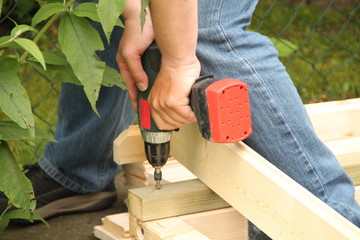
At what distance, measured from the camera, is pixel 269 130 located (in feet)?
5.89

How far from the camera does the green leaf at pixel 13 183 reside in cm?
149

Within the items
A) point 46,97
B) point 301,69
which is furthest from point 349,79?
point 46,97

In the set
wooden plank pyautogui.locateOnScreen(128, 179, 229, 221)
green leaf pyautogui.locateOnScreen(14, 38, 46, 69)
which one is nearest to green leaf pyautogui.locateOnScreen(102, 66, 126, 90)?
green leaf pyautogui.locateOnScreen(14, 38, 46, 69)

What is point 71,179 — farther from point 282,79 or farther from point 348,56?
point 348,56

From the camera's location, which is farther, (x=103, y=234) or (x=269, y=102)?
(x=103, y=234)

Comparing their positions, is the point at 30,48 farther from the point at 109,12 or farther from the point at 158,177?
the point at 158,177

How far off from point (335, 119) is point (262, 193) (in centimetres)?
71

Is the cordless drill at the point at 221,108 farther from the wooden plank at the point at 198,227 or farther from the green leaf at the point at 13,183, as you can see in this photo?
the green leaf at the point at 13,183

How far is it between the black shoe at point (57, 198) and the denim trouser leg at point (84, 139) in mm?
27

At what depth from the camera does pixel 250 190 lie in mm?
1691

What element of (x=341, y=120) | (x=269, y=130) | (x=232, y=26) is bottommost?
(x=341, y=120)

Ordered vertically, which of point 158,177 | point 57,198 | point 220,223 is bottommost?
point 57,198

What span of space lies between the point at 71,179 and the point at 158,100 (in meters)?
0.86

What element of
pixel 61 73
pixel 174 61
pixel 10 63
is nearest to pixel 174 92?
pixel 174 61
